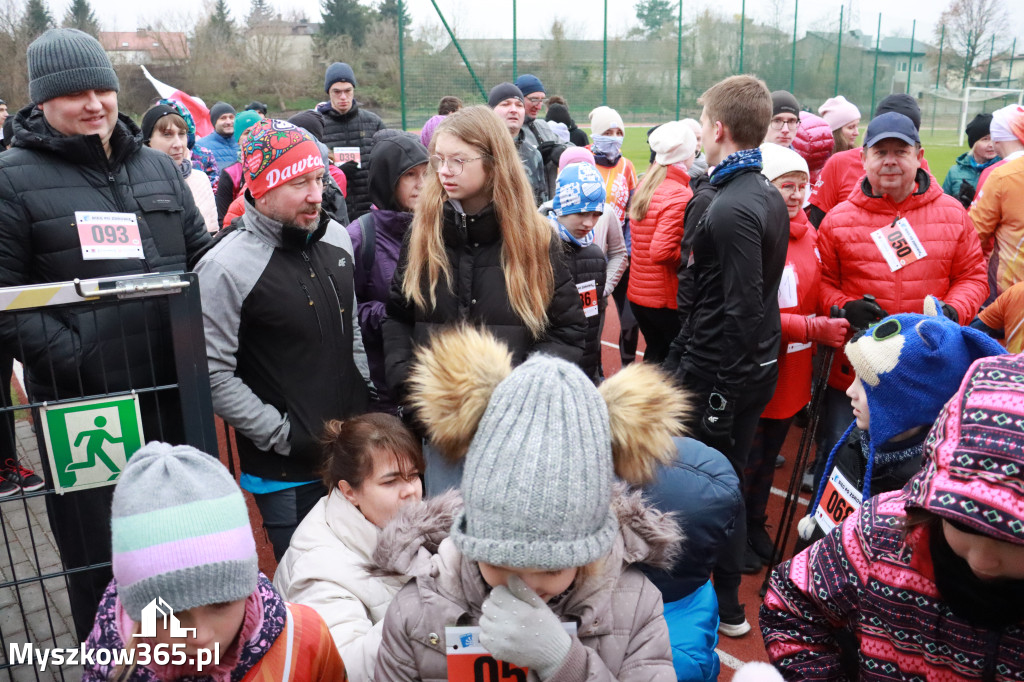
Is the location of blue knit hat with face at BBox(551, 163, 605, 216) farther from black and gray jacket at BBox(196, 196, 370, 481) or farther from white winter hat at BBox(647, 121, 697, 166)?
black and gray jacket at BBox(196, 196, 370, 481)

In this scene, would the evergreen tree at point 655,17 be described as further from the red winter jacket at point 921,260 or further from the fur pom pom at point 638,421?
the fur pom pom at point 638,421

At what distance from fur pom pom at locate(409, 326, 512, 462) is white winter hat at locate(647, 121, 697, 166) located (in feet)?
12.0

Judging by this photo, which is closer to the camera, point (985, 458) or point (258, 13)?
point (985, 458)

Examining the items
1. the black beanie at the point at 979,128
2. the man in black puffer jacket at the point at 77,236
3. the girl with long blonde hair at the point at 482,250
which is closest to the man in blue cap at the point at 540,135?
the girl with long blonde hair at the point at 482,250

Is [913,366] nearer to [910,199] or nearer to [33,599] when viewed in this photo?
[910,199]

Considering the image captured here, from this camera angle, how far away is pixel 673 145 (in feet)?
15.5

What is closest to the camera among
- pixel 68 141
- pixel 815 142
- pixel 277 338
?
pixel 68 141

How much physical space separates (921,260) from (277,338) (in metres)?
2.95

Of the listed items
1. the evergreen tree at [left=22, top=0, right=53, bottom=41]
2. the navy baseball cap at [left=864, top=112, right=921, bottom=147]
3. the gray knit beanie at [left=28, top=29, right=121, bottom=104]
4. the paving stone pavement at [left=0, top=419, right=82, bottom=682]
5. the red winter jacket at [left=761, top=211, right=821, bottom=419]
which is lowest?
the paving stone pavement at [left=0, top=419, right=82, bottom=682]

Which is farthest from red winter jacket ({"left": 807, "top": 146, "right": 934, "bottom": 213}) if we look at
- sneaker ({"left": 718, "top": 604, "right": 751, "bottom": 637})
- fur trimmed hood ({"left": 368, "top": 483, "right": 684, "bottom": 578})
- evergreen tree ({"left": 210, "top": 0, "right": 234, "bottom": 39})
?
evergreen tree ({"left": 210, "top": 0, "right": 234, "bottom": 39})

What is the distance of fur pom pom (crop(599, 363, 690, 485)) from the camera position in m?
1.37

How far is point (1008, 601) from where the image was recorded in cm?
126

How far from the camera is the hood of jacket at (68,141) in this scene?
250 centimetres

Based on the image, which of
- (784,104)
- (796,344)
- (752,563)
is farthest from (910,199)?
(784,104)
